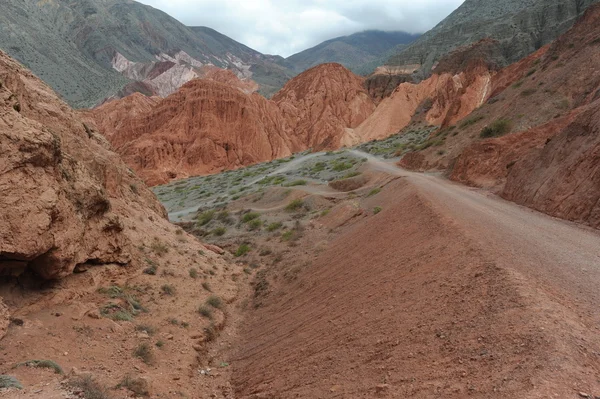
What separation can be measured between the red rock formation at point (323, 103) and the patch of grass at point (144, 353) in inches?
3317

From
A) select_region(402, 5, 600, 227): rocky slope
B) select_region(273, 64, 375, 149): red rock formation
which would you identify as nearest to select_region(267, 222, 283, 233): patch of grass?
select_region(402, 5, 600, 227): rocky slope

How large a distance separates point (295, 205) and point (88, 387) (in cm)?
1973

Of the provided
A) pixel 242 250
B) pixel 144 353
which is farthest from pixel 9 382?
pixel 242 250

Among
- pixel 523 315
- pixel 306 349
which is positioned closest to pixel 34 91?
pixel 306 349

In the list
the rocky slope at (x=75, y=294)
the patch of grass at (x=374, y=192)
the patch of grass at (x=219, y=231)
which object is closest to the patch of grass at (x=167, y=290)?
the rocky slope at (x=75, y=294)

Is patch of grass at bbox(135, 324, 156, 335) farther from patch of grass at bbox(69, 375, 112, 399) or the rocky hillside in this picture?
the rocky hillside

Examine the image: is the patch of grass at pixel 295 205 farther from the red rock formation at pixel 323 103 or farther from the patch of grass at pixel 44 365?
the red rock formation at pixel 323 103

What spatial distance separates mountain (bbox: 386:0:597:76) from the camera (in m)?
68.5

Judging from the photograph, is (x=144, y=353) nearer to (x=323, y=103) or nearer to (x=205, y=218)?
(x=205, y=218)

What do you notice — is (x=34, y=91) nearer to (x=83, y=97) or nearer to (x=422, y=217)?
(x=422, y=217)

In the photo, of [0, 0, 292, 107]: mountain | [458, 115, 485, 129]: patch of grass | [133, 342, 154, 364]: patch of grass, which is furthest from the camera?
[0, 0, 292, 107]: mountain

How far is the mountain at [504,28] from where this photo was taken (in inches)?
2696

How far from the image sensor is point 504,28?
83.5 metres

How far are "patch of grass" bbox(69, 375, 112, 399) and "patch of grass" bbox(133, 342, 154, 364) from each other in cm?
190
